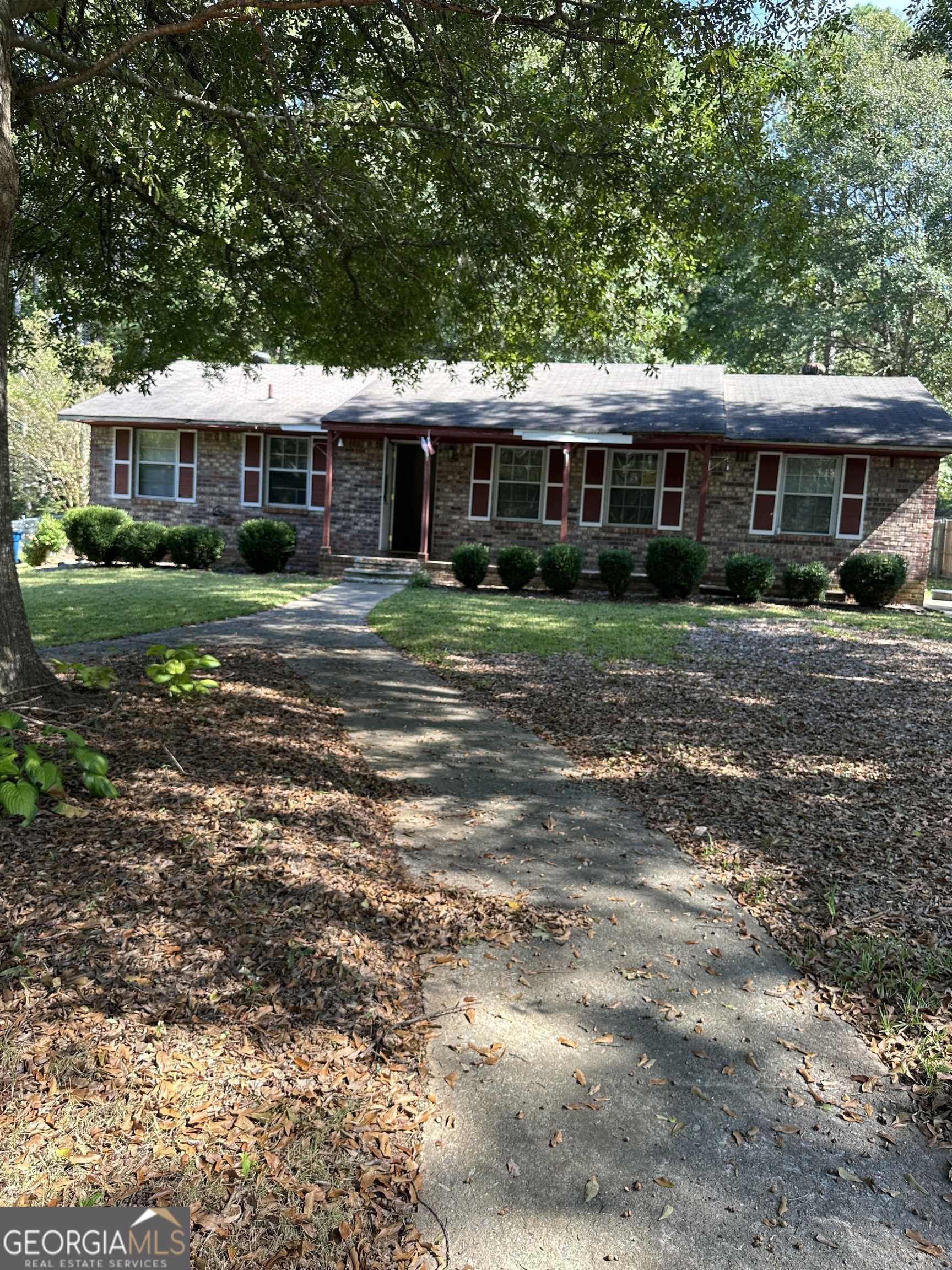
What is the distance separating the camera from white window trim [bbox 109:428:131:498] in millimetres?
20453

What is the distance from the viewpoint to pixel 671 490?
1838cm

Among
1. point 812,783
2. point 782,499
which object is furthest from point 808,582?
point 812,783

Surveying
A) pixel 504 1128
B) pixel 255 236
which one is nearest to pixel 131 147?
pixel 255 236

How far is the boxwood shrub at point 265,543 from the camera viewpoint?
1831 centimetres

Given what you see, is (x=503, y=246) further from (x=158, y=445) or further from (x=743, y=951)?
(x=158, y=445)

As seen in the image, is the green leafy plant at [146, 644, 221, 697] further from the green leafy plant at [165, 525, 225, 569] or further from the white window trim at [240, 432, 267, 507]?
the white window trim at [240, 432, 267, 507]

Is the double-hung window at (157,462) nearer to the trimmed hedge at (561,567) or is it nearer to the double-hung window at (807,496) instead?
the trimmed hedge at (561,567)

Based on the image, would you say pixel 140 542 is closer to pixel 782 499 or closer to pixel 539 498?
pixel 539 498

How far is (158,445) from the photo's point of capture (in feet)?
67.4

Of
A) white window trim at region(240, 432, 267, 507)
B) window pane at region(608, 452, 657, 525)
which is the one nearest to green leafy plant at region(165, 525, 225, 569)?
white window trim at region(240, 432, 267, 507)

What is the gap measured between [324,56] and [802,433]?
1195cm

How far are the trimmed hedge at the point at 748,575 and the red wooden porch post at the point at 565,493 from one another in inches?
126

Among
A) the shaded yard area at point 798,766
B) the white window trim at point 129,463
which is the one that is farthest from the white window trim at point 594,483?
the white window trim at point 129,463

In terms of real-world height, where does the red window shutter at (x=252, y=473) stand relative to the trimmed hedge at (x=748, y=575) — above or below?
above
